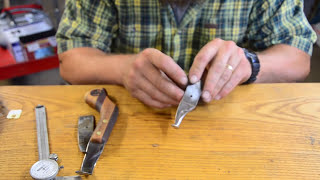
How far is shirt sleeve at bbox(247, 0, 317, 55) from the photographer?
3.05 feet

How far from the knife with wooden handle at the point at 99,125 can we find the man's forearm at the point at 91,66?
4.3 inches

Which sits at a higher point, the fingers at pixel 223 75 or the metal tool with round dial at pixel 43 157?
the fingers at pixel 223 75

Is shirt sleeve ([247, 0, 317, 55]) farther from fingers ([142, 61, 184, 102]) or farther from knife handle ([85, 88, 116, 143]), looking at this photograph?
knife handle ([85, 88, 116, 143])

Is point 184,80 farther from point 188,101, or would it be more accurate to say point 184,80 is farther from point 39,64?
point 39,64

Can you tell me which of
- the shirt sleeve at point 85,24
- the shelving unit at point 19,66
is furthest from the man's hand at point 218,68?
the shelving unit at point 19,66

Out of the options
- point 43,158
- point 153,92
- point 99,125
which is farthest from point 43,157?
point 153,92

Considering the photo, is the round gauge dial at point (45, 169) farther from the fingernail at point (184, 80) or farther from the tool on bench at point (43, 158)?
the fingernail at point (184, 80)

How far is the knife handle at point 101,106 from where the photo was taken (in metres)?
0.64

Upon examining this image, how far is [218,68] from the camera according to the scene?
69 centimetres

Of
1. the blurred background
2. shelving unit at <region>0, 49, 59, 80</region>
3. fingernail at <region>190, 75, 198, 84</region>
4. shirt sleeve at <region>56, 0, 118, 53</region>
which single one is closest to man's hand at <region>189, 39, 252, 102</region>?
fingernail at <region>190, 75, 198, 84</region>

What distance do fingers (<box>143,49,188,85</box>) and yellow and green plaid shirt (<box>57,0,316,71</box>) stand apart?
0.31 meters

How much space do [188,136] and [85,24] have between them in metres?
0.54

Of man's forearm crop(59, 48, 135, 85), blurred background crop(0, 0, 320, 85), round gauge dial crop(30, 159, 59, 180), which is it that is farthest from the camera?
blurred background crop(0, 0, 320, 85)

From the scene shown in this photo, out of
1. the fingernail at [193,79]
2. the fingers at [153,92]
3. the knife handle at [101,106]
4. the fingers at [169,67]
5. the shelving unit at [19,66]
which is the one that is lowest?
the shelving unit at [19,66]
